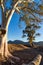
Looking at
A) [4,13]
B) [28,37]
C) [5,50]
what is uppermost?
[4,13]

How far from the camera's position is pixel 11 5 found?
18.7 meters

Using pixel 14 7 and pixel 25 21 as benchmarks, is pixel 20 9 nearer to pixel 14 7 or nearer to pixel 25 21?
pixel 14 7

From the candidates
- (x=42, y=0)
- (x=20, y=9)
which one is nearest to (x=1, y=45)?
(x=20, y=9)

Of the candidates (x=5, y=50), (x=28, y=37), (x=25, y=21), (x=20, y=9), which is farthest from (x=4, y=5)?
(x=28, y=37)

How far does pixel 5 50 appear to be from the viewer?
1811 centimetres

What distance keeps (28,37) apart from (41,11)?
346 inches

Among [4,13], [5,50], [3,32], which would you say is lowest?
[5,50]

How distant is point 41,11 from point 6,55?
507cm

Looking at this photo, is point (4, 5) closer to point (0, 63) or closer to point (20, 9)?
point (20, 9)

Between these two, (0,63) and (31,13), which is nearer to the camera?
(0,63)

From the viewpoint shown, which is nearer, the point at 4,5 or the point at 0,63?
the point at 0,63

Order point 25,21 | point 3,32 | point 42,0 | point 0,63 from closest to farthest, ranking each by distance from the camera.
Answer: point 0,63 < point 3,32 < point 42,0 < point 25,21

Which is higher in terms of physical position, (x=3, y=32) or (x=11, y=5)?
(x=11, y=5)

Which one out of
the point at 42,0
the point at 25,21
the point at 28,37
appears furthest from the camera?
the point at 28,37
